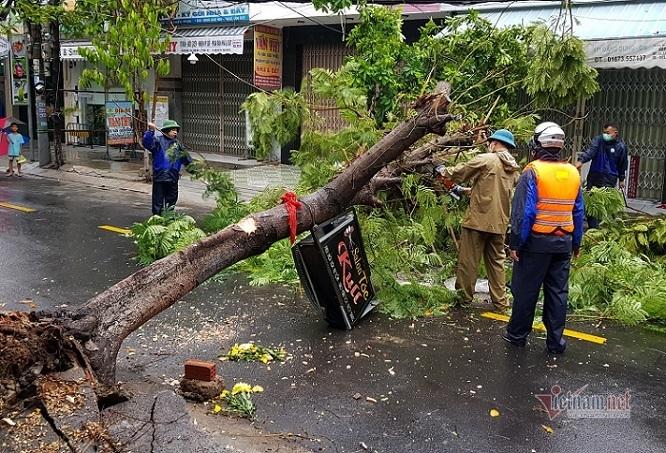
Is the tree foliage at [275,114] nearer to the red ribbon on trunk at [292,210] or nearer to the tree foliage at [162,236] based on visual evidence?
the tree foliage at [162,236]

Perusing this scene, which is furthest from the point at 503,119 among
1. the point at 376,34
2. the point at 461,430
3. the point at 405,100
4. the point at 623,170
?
the point at 461,430

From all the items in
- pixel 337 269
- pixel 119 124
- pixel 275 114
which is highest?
pixel 275 114

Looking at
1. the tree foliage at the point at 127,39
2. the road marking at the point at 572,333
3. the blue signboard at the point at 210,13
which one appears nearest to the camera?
the road marking at the point at 572,333

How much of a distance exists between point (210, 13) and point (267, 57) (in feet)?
5.79

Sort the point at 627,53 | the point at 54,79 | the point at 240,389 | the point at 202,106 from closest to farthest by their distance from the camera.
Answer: the point at 240,389
the point at 627,53
the point at 54,79
the point at 202,106

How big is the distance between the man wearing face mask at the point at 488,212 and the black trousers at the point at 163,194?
505cm

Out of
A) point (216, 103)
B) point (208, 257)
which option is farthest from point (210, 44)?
point (208, 257)

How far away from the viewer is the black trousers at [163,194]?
10.3 metres

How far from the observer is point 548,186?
217 inches

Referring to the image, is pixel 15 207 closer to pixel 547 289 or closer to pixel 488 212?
pixel 488 212

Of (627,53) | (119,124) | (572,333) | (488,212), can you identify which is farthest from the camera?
(119,124)

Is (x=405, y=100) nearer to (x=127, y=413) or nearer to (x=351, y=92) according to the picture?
(x=351, y=92)

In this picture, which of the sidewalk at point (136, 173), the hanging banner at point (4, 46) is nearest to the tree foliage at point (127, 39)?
the sidewalk at point (136, 173)

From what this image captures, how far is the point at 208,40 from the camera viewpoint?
16516mm
